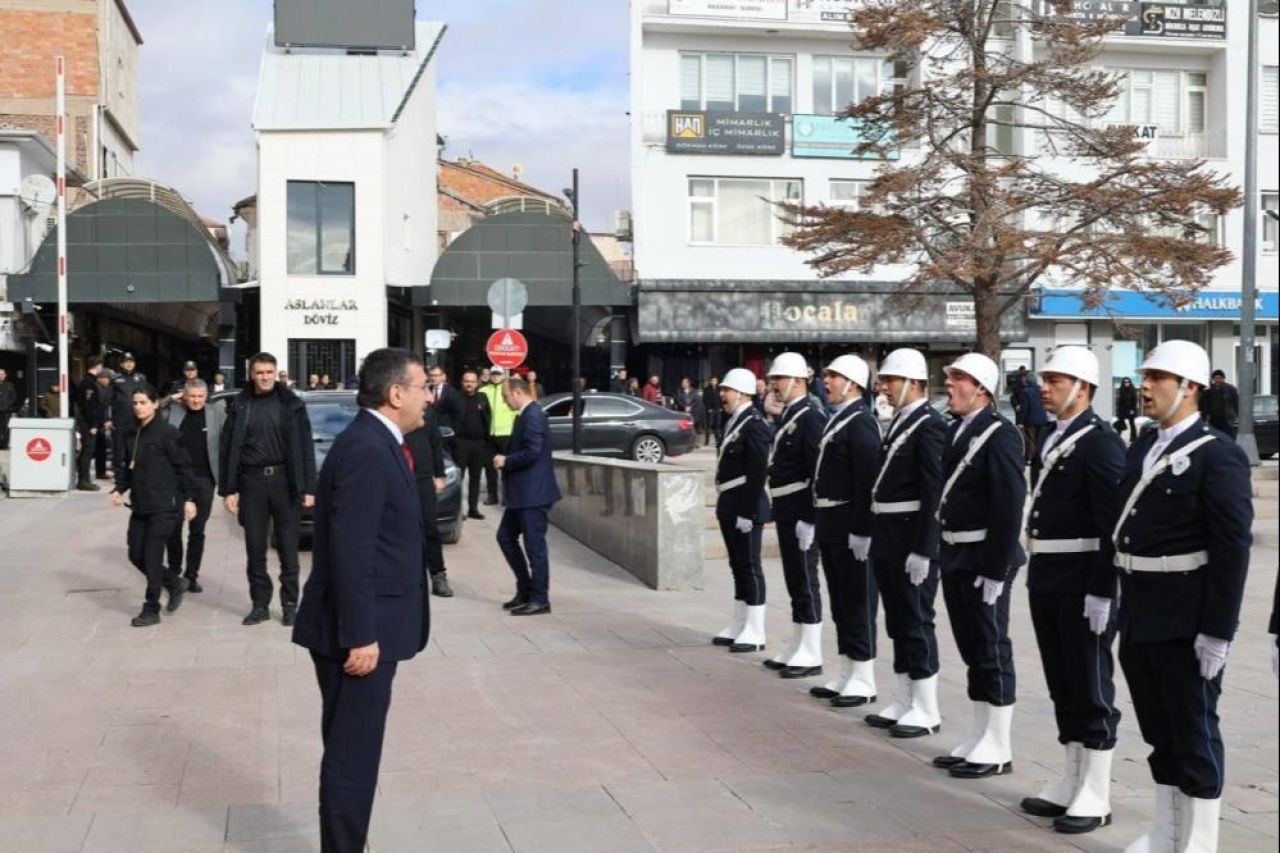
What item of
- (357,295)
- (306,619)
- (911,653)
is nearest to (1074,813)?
(911,653)

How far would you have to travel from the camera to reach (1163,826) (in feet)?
16.6

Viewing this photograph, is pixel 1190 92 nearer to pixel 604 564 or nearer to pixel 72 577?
pixel 604 564

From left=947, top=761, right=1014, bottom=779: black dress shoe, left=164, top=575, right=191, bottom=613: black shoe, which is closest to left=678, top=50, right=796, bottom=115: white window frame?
left=164, top=575, right=191, bottom=613: black shoe

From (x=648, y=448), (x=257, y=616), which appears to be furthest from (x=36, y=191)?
(x=257, y=616)

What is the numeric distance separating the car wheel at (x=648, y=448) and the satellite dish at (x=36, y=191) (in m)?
16.8

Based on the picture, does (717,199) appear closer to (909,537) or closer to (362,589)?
(909,537)

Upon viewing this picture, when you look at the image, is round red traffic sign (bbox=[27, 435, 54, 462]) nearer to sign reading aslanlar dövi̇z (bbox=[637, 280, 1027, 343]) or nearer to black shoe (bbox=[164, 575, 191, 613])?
black shoe (bbox=[164, 575, 191, 613])

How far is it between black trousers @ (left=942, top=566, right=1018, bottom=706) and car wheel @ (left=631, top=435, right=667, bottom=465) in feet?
62.6

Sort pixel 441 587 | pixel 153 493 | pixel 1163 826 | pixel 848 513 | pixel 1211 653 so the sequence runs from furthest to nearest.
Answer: pixel 441 587
pixel 153 493
pixel 848 513
pixel 1163 826
pixel 1211 653

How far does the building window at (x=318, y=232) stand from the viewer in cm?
3356

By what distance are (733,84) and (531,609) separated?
28.4m

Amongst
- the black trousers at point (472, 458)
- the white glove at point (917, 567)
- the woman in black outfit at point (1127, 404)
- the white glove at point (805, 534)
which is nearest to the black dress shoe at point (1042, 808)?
the white glove at point (917, 567)

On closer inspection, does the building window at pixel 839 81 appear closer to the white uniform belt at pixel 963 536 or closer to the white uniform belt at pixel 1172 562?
the white uniform belt at pixel 963 536

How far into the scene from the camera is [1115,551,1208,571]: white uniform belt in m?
4.97
